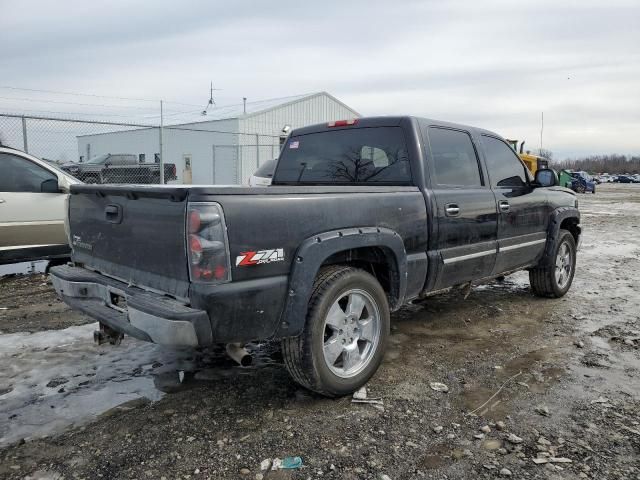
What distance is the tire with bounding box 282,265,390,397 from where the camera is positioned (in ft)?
10.2

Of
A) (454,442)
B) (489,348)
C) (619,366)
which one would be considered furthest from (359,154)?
(619,366)

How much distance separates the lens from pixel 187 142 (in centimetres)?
2680

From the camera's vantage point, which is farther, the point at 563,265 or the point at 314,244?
the point at 563,265

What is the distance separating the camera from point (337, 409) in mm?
3221

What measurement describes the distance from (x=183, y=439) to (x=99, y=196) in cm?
166

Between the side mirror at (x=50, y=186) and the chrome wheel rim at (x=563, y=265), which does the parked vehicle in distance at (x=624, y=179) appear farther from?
the side mirror at (x=50, y=186)

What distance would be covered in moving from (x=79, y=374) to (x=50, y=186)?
3.56m

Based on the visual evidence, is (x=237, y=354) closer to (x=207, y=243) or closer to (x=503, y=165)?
(x=207, y=243)

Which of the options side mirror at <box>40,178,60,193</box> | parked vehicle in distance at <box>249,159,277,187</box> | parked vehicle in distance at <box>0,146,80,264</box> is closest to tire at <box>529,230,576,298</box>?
parked vehicle in distance at <box>0,146,80,264</box>

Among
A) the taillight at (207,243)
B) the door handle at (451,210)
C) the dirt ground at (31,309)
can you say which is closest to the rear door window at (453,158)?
the door handle at (451,210)

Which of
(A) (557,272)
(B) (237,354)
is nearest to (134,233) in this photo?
(B) (237,354)

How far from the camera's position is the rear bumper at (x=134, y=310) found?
261 centimetres

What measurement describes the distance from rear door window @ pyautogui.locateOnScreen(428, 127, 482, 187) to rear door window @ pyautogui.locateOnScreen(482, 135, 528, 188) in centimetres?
28

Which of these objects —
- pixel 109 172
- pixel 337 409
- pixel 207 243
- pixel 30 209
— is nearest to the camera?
pixel 207 243
